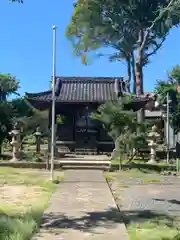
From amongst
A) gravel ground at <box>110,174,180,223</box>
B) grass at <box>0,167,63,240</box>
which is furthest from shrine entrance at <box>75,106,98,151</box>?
gravel ground at <box>110,174,180,223</box>

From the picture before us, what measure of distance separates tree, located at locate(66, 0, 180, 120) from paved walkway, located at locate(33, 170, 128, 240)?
72.9 ft

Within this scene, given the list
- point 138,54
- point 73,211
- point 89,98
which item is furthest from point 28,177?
point 138,54

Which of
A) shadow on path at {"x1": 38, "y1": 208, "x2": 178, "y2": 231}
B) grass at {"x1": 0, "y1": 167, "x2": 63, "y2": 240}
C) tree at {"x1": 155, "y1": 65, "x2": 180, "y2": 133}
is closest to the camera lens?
grass at {"x1": 0, "y1": 167, "x2": 63, "y2": 240}

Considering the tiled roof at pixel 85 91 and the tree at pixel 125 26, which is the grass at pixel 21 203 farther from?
the tree at pixel 125 26

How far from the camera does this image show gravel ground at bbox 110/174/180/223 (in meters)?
7.11

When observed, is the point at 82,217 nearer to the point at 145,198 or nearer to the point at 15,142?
the point at 145,198

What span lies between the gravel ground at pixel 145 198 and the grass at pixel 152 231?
382 millimetres

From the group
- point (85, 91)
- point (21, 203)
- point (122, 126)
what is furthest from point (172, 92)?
point (21, 203)

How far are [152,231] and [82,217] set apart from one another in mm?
1278

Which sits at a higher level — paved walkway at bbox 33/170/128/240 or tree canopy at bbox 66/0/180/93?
tree canopy at bbox 66/0/180/93

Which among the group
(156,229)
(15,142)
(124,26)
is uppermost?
(124,26)

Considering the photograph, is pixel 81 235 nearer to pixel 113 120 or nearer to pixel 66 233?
pixel 66 233

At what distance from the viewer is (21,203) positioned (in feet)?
26.1

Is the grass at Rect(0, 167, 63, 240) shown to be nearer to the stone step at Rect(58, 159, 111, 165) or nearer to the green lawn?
the green lawn
